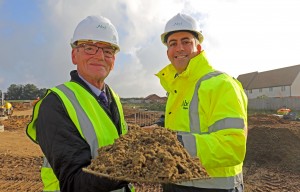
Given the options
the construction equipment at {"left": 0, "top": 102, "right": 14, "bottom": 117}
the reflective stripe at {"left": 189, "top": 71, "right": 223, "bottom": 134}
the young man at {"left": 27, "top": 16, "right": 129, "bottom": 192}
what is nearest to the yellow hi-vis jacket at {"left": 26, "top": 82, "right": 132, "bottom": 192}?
the young man at {"left": 27, "top": 16, "right": 129, "bottom": 192}

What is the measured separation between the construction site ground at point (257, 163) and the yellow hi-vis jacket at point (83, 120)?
6.25m

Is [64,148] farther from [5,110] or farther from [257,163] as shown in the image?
[5,110]

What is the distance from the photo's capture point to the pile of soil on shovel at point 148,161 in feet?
5.82

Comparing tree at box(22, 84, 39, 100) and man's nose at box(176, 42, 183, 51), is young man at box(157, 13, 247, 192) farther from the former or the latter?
tree at box(22, 84, 39, 100)

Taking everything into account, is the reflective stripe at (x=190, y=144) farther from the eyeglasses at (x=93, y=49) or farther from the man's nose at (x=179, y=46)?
the man's nose at (x=179, y=46)

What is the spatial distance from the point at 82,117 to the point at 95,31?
2.46 ft

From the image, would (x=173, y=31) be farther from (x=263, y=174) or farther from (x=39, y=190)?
(x=263, y=174)

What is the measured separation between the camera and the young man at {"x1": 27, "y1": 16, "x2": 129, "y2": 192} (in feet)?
6.83

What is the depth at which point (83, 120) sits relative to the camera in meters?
2.29

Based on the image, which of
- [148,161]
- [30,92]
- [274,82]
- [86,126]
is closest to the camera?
[148,161]

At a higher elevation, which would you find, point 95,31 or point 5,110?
point 5,110

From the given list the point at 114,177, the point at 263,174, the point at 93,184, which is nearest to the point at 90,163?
the point at 93,184

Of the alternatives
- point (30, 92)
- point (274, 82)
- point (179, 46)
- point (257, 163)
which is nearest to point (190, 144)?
point (179, 46)

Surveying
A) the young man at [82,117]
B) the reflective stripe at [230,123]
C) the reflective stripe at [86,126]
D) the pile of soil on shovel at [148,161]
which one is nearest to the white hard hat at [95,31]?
the young man at [82,117]
